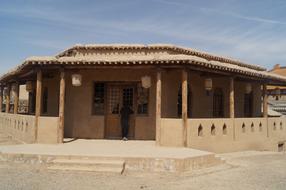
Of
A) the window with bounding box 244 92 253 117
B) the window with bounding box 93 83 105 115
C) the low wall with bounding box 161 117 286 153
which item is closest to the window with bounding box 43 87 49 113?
the window with bounding box 93 83 105 115

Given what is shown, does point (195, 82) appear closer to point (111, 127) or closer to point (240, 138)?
point (240, 138)

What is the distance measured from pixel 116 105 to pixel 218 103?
5163 mm

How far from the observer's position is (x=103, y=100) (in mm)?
11305

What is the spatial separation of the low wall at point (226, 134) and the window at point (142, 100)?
6.21 ft

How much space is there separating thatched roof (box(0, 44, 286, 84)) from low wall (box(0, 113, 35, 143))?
1.96 meters

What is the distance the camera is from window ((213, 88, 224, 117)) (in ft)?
43.9

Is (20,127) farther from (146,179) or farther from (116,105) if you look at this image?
(146,179)

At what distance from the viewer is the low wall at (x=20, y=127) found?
10.2m

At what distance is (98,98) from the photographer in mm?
11344

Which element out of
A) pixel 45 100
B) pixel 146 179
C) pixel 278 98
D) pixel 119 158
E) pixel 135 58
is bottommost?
pixel 146 179

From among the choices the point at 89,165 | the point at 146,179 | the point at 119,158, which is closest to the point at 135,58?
the point at 119,158

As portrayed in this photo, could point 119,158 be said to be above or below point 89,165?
above

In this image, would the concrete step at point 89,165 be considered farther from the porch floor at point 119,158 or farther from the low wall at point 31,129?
the low wall at point 31,129

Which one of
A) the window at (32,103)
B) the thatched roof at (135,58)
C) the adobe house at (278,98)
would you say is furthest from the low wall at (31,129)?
the adobe house at (278,98)
